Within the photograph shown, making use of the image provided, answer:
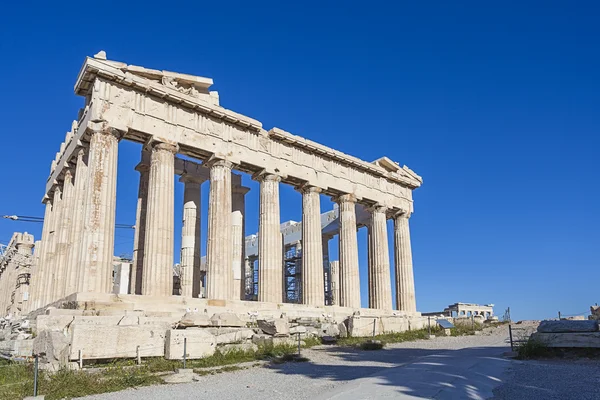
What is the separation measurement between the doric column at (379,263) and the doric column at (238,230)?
27.4ft

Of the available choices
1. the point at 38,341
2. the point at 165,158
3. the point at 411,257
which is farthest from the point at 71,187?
the point at 411,257

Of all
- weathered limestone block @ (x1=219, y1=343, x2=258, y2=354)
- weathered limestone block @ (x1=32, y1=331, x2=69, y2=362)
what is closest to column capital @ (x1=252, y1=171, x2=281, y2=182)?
weathered limestone block @ (x1=219, y1=343, x2=258, y2=354)

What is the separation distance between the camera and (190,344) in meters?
13.9

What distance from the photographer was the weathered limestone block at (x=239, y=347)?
1489cm

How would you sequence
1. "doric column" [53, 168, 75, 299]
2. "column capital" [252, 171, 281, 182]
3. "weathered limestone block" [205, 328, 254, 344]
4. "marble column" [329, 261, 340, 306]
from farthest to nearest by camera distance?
"marble column" [329, 261, 340, 306], "column capital" [252, 171, 281, 182], "doric column" [53, 168, 75, 299], "weathered limestone block" [205, 328, 254, 344]

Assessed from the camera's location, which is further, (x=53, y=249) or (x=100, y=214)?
(x=53, y=249)

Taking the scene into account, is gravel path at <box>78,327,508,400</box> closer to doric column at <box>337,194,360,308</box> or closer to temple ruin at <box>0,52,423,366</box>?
temple ruin at <box>0,52,423,366</box>

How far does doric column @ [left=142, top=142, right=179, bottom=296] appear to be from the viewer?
2173cm

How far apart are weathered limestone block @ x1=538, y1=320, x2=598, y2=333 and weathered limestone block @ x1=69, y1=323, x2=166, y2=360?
10.3 meters

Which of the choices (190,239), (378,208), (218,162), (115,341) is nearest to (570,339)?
(115,341)

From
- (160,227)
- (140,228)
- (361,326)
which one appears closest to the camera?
(361,326)

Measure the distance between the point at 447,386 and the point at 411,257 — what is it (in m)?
27.0

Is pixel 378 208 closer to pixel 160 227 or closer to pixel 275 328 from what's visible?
pixel 160 227

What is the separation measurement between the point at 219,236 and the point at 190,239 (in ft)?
11.0
